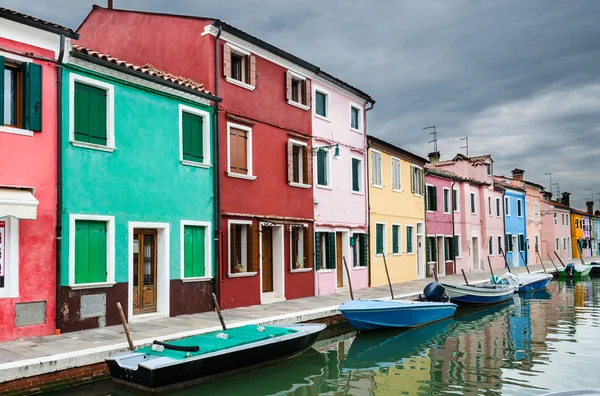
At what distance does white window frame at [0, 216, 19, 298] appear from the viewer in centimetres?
1024

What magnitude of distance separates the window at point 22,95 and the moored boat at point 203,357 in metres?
5.15

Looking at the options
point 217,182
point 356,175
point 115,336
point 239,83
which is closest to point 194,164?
point 217,182

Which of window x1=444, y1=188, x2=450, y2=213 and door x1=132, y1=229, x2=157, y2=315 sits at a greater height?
window x1=444, y1=188, x2=450, y2=213

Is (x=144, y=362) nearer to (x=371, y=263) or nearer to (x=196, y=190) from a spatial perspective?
(x=196, y=190)

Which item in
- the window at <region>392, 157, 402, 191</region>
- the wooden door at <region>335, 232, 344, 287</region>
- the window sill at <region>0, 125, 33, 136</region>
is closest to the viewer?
the window sill at <region>0, 125, 33, 136</region>

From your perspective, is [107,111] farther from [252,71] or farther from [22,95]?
[252,71]

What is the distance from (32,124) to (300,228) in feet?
31.9

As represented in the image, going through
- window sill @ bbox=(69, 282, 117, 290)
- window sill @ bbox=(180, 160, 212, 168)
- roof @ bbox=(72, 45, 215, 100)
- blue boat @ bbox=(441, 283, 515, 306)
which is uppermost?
roof @ bbox=(72, 45, 215, 100)

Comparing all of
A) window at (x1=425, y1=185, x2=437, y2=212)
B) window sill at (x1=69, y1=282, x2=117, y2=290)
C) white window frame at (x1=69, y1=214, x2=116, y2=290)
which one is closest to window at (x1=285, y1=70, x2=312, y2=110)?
white window frame at (x1=69, y1=214, x2=116, y2=290)

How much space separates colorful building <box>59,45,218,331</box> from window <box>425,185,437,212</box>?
1679 cm

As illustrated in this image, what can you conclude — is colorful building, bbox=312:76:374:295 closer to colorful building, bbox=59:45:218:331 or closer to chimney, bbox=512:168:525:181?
colorful building, bbox=59:45:218:331

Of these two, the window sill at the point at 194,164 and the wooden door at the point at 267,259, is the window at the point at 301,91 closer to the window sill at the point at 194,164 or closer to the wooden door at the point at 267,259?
the wooden door at the point at 267,259

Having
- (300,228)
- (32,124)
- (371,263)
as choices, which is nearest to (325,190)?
(300,228)

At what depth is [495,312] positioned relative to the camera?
787 inches
